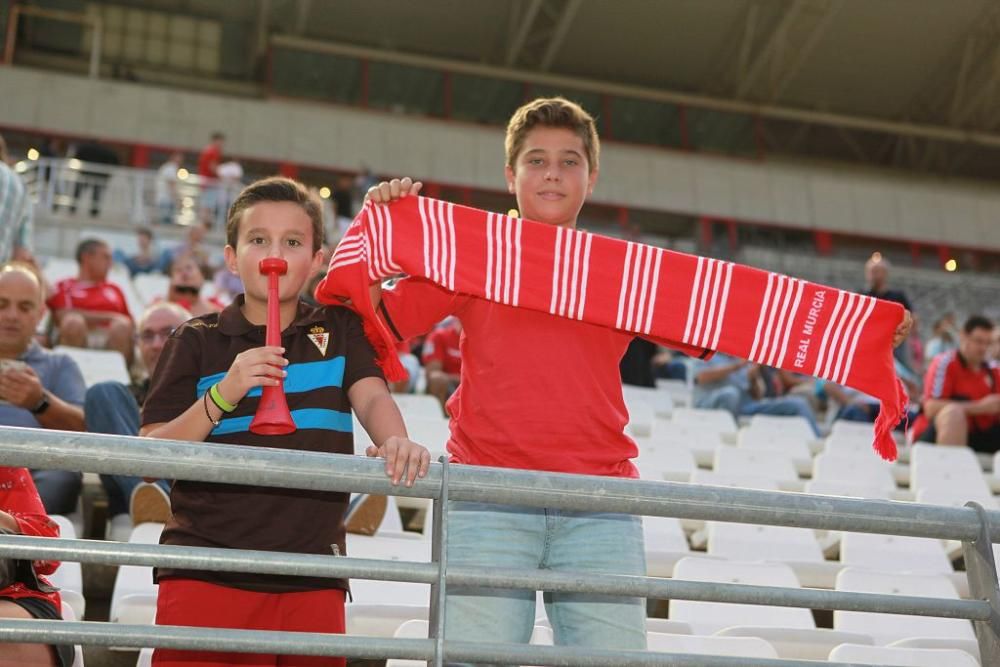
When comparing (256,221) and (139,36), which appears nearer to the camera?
(256,221)

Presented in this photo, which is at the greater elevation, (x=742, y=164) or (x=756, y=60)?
(x=756, y=60)

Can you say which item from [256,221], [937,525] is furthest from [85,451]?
[937,525]

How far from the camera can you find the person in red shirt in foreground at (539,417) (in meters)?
2.04

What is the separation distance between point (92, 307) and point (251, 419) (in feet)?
15.2

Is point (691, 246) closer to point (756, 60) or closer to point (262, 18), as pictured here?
point (756, 60)

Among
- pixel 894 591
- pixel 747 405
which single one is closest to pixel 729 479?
pixel 894 591

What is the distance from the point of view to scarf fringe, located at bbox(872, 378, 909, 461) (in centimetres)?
224

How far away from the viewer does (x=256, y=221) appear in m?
2.26

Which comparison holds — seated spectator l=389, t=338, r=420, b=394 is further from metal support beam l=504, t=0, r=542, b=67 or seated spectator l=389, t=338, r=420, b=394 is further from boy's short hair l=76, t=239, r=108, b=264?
metal support beam l=504, t=0, r=542, b=67

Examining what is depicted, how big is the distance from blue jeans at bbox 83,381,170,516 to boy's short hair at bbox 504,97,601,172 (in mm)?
1719

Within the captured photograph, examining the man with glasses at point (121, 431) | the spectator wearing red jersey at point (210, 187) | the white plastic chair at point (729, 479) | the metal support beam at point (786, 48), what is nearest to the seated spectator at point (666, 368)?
the white plastic chair at point (729, 479)

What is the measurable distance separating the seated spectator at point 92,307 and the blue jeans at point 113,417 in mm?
2357

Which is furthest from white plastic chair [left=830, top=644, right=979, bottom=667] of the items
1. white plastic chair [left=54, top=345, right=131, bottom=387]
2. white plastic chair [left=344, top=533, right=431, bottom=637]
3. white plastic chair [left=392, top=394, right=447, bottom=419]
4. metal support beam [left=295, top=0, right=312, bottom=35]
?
metal support beam [left=295, top=0, right=312, bottom=35]

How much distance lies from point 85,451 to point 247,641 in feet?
1.16
